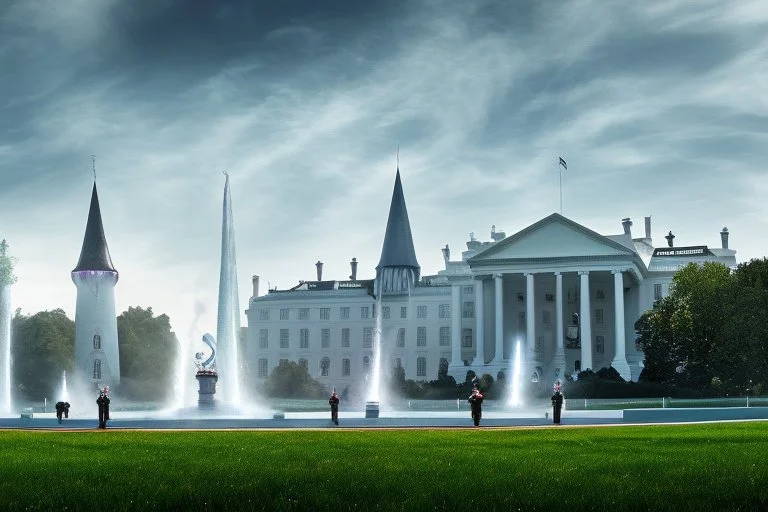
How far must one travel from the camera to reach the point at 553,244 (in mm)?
116062

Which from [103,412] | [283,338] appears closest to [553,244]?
[283,338]

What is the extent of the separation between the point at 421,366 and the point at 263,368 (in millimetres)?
21796

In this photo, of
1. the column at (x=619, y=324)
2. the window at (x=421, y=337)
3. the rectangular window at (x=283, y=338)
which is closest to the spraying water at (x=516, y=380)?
the column at (x=619, y=324)

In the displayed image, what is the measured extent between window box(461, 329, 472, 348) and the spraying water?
15993mm

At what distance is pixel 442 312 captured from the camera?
143 metres

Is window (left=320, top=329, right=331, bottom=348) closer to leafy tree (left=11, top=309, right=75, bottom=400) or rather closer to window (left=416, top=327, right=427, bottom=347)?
window (left=416, top=327, right=427, bottom=347)

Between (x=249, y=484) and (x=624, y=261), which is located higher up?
(x=624, y=261)

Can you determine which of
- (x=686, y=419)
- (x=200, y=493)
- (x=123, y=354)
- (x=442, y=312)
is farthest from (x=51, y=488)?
(x=442, y=312)

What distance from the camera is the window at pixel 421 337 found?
14312 centimetres

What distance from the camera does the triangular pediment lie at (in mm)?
114181

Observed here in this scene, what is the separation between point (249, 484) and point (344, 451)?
323 inches

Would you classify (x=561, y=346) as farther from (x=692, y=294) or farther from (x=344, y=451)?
(x=344, y=451)

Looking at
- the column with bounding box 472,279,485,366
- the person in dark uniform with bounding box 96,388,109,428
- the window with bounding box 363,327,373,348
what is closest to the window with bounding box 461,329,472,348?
the window with bounding box 363,327,373,348

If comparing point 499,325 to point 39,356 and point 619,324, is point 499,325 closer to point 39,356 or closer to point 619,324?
point 619,324
